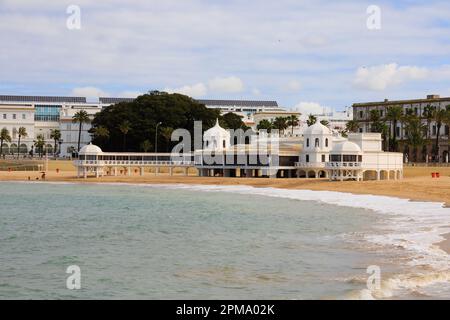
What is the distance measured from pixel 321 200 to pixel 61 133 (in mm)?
99810

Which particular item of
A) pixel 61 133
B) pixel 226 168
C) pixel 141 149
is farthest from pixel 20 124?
pixel 226 168

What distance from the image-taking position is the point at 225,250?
32.7 m

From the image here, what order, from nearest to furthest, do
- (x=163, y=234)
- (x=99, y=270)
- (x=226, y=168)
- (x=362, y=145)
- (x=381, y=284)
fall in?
1. (x=381, y=284)
2. (x=99, y=270)
3. (x=163, y=234)
4. (x=362, y=145)
5. (x=226, y=168)

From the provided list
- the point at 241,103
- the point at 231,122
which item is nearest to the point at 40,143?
the point at 231,122

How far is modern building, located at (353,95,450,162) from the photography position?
4719 inches

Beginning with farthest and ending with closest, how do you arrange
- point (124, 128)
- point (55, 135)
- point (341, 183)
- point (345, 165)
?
point (55, 135) < point (124, 128) < point (345, 165) < point (341, 183)

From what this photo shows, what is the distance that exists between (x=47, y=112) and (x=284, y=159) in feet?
288

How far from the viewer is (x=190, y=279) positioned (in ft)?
84.4

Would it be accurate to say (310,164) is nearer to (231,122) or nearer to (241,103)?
(231,122)

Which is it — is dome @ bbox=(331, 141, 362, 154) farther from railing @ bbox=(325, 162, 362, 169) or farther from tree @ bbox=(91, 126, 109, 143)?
tree @ bbox=(91, 126, 109, 143)

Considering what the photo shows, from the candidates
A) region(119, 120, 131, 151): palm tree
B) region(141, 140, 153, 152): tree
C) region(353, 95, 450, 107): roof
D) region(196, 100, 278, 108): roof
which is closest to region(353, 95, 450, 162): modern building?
region(353, 95, 450, 107): roof

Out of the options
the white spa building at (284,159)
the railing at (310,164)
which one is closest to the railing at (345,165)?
the white spa building at (284,159)

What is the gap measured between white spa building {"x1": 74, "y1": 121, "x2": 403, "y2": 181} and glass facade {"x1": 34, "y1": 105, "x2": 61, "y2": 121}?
207ft
